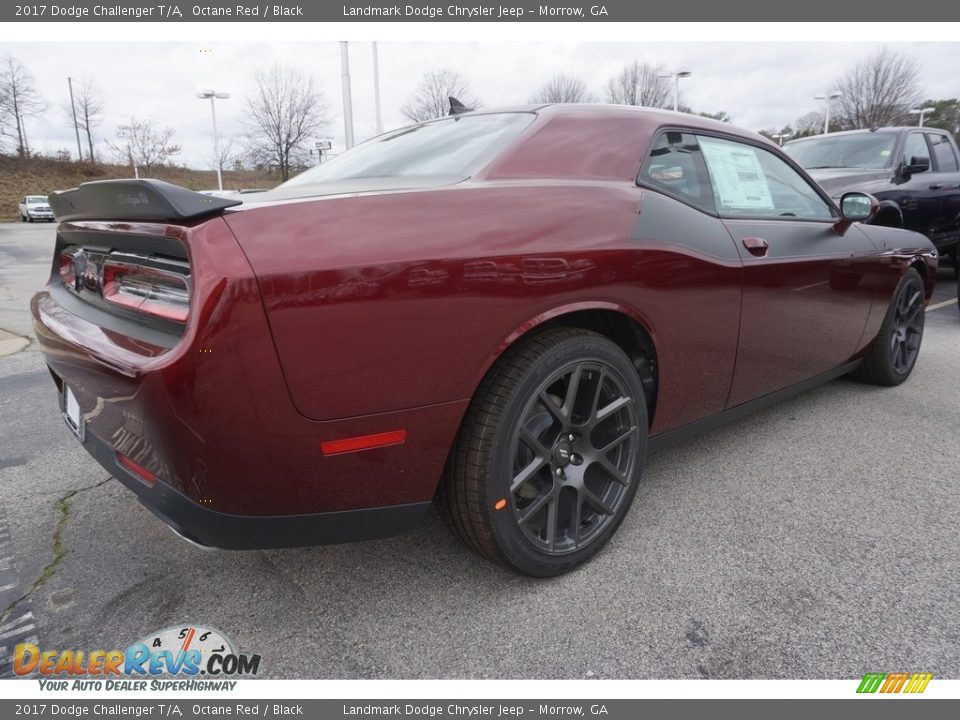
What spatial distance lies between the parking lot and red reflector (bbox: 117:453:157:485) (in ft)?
1.56

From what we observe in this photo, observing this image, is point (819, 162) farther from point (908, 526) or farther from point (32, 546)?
point (32, 546)

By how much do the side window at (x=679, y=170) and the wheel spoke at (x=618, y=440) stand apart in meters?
0.88

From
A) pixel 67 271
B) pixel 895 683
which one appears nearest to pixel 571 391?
pixel 895 683

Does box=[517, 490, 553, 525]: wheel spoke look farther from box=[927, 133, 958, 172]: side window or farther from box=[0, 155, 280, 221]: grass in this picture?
box=[0, 155, 280, 221]: grass

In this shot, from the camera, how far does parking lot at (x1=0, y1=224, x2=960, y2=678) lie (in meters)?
1.68

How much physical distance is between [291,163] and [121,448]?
116 feet

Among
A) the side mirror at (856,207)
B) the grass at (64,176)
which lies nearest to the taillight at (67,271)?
the side mirror at (856,207)

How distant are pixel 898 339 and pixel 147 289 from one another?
13.3ft

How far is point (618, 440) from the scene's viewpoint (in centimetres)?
211

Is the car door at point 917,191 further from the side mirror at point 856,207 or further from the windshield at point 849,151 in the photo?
the side mirror at point 856,207

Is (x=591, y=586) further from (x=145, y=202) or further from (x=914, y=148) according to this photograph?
(x=914, y=148)

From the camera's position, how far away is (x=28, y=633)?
1.75 m

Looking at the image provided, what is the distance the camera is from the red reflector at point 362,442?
5.04 feet

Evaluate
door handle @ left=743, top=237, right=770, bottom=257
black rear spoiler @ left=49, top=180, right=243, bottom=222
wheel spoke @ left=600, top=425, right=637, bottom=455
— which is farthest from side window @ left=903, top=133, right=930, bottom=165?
black rear spoiler @ left=49, top=180, right=243, bottom=222
